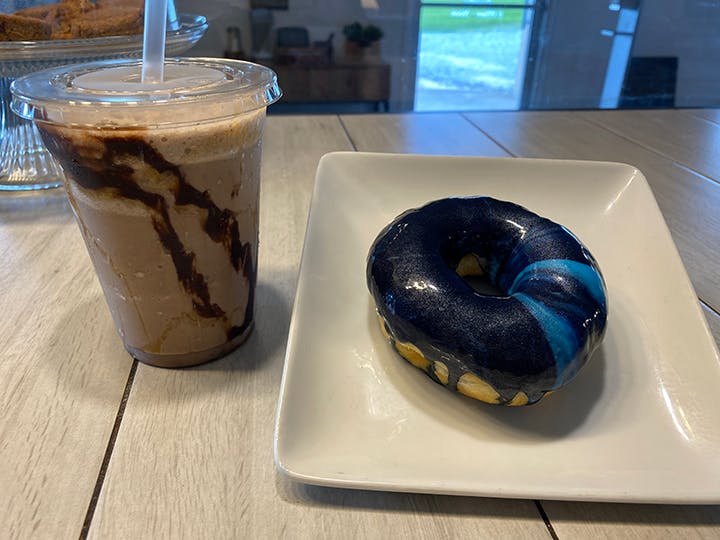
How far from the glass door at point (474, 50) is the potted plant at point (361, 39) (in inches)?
5.7

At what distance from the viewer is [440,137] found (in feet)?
3.43

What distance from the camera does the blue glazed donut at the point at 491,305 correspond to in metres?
0.38

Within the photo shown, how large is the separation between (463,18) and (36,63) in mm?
1496

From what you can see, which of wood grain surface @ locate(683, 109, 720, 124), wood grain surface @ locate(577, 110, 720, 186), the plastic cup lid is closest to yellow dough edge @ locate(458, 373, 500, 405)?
the plastic cup lid

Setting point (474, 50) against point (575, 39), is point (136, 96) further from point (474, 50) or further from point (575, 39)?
point (575, 39)

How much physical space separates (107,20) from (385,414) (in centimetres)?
64

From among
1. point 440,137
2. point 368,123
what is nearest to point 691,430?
point 440,137

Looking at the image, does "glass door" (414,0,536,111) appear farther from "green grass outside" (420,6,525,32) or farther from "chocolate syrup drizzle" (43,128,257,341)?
"chocolate syrup drizzle" (43,128,257,341)

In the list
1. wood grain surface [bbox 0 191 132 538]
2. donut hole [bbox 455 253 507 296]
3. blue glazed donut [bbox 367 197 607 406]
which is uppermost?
blue glazed donut [bbox 367 197 607 406]

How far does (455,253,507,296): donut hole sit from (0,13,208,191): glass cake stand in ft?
1.51

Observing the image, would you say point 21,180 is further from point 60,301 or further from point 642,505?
point 642,505

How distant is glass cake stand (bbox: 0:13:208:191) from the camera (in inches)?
26.3

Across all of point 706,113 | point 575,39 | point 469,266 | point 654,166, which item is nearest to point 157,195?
point 469,266

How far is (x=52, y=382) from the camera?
454 millimetres
